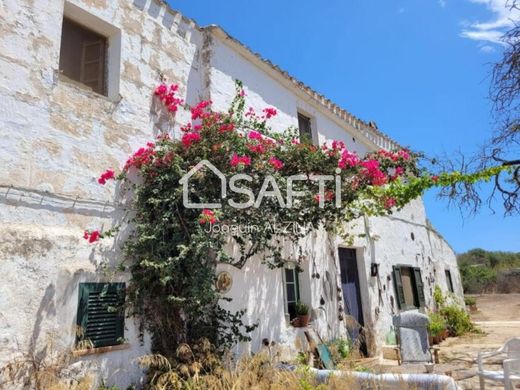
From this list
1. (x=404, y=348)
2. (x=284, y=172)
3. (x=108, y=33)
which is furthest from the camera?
(x=404, y=348)

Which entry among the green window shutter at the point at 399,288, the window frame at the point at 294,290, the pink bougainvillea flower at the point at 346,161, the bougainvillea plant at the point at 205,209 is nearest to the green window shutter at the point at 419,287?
the green window shutter at the point at 399,288

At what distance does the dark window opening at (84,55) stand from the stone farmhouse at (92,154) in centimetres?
2

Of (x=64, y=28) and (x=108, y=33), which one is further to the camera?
(x=108, y=33)

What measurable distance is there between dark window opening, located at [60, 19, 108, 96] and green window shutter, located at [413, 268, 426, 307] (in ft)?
37.6

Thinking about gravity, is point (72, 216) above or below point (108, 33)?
below

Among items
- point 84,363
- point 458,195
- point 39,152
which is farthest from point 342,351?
point 39,152

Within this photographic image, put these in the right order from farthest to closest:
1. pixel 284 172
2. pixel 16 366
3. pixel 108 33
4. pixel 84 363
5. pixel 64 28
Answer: pixel 284 172
pixel 108 33
pixel 64 28
pixel 84 363
pixel 16 366

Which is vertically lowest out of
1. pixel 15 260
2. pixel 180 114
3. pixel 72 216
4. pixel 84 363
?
pixel 84 363

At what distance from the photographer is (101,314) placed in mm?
5059

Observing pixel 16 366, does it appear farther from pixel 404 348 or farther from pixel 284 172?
pixel 404 348

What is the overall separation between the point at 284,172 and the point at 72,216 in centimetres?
332

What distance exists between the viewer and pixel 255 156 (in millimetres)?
6137

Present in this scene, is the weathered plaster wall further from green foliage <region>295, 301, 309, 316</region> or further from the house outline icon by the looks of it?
green foliage <region>295, 301, 309, 316</region>

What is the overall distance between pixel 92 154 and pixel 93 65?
1674mm
